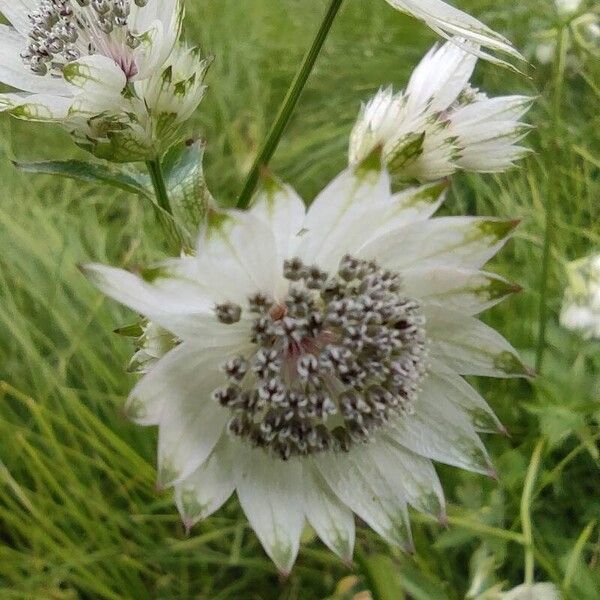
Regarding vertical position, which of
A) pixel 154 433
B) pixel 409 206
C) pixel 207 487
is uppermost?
pixel 409 206

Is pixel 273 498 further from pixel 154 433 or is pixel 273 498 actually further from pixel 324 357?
pixel 154 433

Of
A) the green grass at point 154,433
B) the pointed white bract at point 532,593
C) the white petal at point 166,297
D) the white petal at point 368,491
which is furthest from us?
the green grass at point 154,433

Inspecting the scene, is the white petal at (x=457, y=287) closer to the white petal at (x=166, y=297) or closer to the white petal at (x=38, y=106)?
the white petal at (x=166, y=297)

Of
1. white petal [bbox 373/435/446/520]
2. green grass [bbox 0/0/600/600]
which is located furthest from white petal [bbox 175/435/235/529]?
green grass [bbox 0/0/600/600]

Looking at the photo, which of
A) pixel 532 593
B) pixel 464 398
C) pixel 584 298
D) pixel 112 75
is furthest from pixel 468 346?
pixel 584 298

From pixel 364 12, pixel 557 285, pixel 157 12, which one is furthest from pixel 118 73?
pixel 364 12

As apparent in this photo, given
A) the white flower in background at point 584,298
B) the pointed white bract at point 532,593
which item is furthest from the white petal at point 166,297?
the white flower in background at point 584,298

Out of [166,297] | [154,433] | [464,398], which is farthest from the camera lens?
[154,433]

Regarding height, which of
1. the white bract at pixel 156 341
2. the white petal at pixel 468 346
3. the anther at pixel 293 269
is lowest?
the white bract at pixel 156 341
